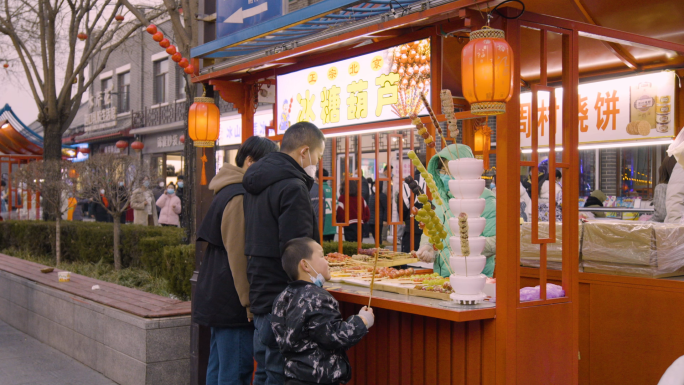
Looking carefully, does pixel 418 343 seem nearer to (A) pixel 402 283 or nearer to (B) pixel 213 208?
(A) pixel 402 283

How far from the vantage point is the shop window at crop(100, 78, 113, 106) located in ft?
103

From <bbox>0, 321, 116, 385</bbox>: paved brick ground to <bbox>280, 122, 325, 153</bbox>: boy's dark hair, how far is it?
12.3 ft

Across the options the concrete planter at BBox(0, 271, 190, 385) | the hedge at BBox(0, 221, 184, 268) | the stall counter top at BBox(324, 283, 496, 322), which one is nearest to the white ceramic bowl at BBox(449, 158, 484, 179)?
the stall counter top at BBox(324, 283, 496, 322)

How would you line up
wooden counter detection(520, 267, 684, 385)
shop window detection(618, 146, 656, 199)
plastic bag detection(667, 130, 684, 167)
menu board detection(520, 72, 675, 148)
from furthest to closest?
shop window detection(618, 146, 656, 199), menu board detection(520, 72, 675, 148), wooden counter detection(520, 267, 684, 385), plastic bag detection(667, 130, 684, 167)

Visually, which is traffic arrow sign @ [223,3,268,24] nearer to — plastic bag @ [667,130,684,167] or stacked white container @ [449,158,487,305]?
stacked white container @ [449,158,487,305]

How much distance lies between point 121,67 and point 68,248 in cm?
1947

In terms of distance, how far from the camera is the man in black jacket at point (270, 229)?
374cm

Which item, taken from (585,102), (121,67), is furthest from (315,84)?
(121,67)

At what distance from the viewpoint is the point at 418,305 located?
3.90m

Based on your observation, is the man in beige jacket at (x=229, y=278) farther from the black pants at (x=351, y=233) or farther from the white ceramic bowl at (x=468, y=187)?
the black pants at (x=351, y=233)

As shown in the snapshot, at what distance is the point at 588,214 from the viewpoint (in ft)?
27.3

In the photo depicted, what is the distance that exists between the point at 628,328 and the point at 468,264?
2.07 meters

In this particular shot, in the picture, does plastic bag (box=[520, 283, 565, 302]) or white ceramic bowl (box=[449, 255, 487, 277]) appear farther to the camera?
plastic bag (box=[520, 283, 565, 302])

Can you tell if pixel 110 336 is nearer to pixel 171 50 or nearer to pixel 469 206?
pixel 171 50
